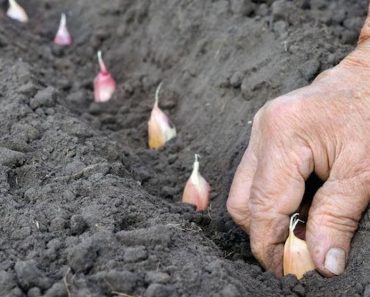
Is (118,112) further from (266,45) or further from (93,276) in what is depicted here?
(93,276)

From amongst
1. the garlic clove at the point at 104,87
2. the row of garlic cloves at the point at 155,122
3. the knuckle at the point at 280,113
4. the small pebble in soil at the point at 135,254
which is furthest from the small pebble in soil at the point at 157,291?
the garlic clove at the point at 104,87

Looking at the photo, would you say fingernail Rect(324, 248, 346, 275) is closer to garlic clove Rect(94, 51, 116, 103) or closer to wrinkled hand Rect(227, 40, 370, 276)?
wrinkled hand Rect(227, 40, 370, 276)

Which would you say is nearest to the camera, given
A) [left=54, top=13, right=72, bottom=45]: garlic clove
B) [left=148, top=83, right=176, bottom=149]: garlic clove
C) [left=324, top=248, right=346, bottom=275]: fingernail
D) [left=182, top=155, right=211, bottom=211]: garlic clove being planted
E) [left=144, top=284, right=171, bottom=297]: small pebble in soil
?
[left=144, top=284, right=171, bottom=297]: small pebble in soil

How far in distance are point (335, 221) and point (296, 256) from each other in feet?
0.49

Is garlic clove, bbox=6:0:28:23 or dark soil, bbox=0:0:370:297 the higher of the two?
garlic clove, bbox=6:0:28:23

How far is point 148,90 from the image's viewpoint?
3197 millimetres

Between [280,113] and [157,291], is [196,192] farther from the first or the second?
[157,291]

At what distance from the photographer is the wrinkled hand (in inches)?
73.2

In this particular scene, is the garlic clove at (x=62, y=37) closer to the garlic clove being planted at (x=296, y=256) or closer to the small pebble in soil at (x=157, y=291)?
the garlic clove being planted at (x=296, y=256)

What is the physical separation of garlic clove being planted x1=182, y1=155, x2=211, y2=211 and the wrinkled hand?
30 centimetres

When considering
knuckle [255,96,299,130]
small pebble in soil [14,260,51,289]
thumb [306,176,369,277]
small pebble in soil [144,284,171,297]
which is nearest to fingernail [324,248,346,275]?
thumb [306,176,369,277]

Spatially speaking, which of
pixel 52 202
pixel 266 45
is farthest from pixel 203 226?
pixel 266 45

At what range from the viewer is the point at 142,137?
2.90 m

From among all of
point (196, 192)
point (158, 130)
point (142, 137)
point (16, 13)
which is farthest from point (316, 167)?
point (16, 13)
